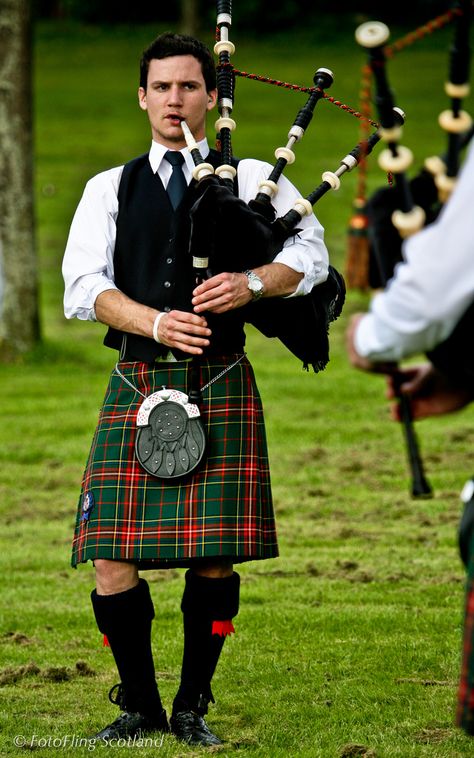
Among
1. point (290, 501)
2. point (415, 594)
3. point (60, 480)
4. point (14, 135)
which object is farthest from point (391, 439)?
point (14, 135)

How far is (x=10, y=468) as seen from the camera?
27.1 ft

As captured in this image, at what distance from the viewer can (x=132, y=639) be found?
4023 millimetres

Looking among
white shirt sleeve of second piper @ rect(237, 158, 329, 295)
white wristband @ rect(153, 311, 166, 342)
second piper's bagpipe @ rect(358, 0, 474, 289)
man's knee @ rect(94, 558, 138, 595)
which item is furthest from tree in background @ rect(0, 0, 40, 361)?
second piper's bagpipe @ rect(358, 0, 474, 289)

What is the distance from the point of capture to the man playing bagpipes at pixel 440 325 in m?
2.44

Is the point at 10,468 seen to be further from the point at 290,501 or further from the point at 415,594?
Result: the point at 415,594

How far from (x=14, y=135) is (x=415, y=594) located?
19.9 ft

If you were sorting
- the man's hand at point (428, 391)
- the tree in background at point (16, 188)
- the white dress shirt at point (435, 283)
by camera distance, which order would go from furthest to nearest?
the tree in background at point (16, 188) < the man's hand at point (428, 391) < the white dress shirt at point (435, 283)

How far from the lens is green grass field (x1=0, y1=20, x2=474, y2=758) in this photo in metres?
4.31

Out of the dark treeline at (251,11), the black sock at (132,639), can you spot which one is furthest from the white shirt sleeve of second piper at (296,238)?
the dark treeline at (251,11)

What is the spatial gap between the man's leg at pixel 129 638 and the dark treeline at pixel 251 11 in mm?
32216

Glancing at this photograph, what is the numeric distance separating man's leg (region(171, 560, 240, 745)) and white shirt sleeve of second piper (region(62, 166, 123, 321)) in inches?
33.8

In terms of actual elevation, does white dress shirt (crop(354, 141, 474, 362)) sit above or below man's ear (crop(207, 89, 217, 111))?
below

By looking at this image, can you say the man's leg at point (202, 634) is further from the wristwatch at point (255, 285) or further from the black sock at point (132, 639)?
the wristwatch at point (255, 285)

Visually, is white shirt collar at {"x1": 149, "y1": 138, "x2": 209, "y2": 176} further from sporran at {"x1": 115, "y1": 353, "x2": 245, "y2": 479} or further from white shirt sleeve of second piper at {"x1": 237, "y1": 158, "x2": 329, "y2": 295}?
sporran at {"x1": 115, "y1": 353, "x2": 245, "y2": 479}
